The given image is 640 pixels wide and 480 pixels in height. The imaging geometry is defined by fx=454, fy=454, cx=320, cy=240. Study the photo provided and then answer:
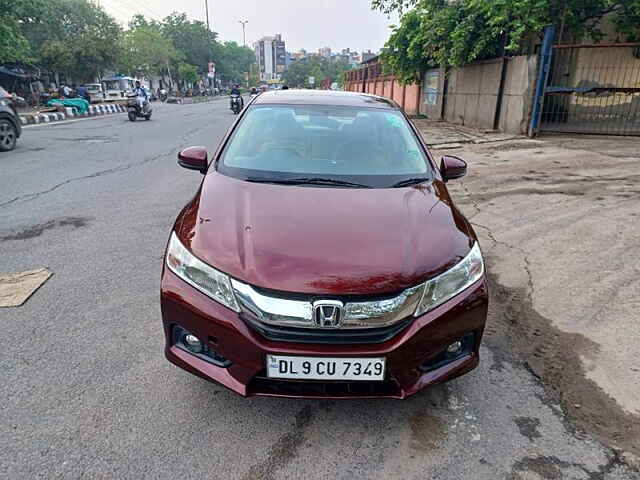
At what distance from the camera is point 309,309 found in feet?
6.22

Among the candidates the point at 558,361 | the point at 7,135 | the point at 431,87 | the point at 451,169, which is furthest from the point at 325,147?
the point at 431,87

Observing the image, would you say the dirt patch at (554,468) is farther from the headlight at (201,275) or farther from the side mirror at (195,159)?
the side mirror at (195,159)

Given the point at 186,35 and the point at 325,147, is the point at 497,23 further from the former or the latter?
the point at 186,35

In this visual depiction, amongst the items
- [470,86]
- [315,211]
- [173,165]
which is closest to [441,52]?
[470,86]

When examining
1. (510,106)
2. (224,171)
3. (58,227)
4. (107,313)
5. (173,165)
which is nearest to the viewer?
(224,171)

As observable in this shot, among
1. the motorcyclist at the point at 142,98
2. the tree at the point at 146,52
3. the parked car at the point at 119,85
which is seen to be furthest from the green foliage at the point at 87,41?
the motorcyclist at the point at 142,98

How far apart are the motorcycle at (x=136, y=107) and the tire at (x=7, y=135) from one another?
9120 mm

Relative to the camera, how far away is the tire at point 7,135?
33.2ft

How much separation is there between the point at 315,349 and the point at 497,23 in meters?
12.6

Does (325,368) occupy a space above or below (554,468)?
above

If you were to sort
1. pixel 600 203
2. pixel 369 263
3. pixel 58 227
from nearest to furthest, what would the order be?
pixel 369 263 < pixel 58 227 < pixel 600 203

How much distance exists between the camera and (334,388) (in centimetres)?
202

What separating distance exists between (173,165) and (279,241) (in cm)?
752

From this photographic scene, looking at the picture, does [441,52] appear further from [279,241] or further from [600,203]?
[279,241]
